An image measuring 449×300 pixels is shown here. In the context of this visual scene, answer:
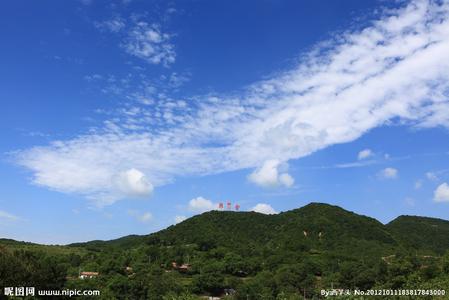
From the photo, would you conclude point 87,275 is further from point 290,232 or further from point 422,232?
point 422,232

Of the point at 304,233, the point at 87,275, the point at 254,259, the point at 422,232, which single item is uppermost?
the point at 304,233

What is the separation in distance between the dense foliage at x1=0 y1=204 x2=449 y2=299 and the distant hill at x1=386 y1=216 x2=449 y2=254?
12.0 inches

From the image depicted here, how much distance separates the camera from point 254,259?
9406cm

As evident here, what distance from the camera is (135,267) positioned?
265 ft

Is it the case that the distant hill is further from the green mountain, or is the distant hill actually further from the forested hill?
the green mountain

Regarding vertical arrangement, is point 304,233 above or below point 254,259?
above

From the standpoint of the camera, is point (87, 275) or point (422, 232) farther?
point (422, 232)

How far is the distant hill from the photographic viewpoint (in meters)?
127

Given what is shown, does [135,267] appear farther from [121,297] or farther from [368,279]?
[368,279]

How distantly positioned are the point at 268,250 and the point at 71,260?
4243 cm

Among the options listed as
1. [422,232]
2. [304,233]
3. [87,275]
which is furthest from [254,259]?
[422,232]

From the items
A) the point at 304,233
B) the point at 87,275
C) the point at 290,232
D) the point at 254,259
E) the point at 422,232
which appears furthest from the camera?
the point at 422,232

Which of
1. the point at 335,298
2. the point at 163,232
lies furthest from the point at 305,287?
the point at 163,232

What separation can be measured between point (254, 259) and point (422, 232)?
7597 cm
